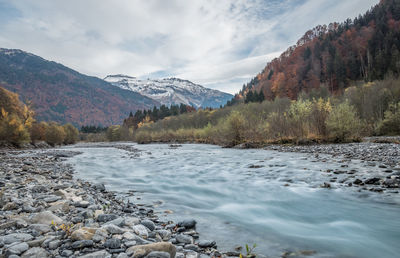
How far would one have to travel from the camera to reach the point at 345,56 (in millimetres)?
83562

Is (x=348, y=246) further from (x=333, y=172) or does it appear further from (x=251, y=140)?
(x=251, y=140)

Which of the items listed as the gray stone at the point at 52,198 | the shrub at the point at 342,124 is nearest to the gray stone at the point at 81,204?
the gray stone at the point at 52,198

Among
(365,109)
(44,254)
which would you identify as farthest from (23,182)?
(365,109)

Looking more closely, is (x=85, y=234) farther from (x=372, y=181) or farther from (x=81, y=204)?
(x=372, y=181)

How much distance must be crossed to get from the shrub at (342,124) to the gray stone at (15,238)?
810 inches

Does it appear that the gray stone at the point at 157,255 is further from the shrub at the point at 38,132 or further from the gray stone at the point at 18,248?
the shrub at the point at 38,132

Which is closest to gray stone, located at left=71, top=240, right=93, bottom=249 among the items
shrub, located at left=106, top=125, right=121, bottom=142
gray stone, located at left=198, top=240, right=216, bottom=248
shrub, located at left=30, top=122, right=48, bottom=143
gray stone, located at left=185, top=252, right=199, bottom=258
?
gray stone, located at left=185, top=252, right=199, bottom=258

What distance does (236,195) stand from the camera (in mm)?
6668

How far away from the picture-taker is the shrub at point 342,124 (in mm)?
18219

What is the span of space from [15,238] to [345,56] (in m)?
104

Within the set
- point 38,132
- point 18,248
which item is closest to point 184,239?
point 18,248

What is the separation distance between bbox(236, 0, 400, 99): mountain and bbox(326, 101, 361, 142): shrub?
5896 cm

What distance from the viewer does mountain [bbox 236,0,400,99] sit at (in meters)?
71.6

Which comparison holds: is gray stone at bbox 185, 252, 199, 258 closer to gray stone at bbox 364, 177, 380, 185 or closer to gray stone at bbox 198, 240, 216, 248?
gray stone at bbox 198, 240, 216, 248
